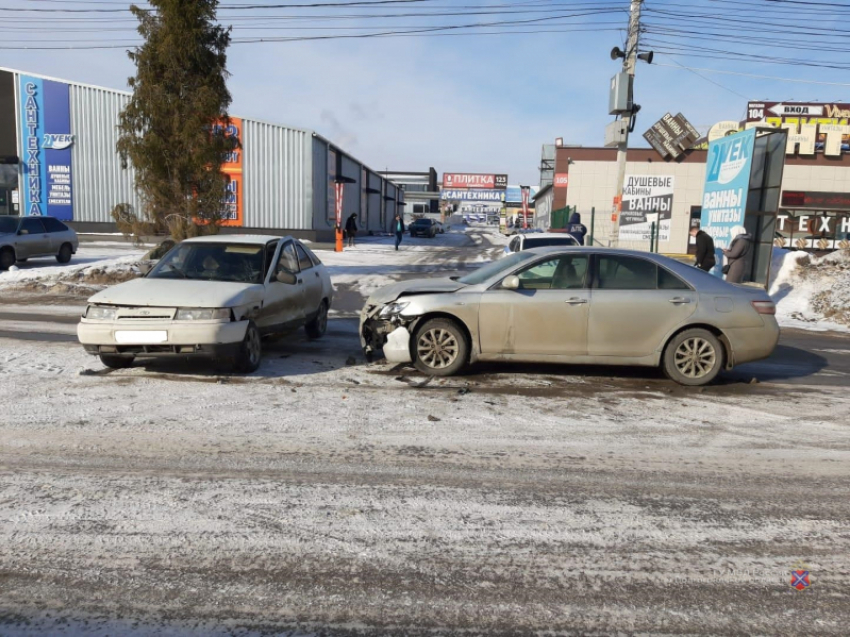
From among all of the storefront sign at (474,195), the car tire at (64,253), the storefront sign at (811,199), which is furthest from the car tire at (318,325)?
the storefront sign at (474,195)

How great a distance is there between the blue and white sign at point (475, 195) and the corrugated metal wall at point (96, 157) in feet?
336

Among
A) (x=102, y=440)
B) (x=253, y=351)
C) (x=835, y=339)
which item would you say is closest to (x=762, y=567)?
(x=102, y=440)

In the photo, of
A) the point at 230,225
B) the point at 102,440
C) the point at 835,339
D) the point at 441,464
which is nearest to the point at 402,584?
the point at 441,464

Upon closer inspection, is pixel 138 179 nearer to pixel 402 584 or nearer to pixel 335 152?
pixel 402 584

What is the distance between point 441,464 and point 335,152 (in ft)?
115

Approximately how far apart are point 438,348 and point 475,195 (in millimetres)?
130324

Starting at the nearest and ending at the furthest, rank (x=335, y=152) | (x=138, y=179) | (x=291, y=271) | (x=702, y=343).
Result: (x=702, y=343), (x=291, y=271), (x=138, y=179), (x=335, y=152)

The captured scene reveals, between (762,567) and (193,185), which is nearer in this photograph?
(762,567)

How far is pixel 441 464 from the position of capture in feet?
15.2

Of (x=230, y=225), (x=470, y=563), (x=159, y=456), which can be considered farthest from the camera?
(x=230, y=225)

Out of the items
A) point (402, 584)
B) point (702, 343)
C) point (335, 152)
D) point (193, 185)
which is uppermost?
point (335, 152)

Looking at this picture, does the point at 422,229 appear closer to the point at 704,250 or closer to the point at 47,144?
the point at 47,144

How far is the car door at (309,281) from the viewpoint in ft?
29.2

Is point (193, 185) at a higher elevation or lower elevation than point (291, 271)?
higher
